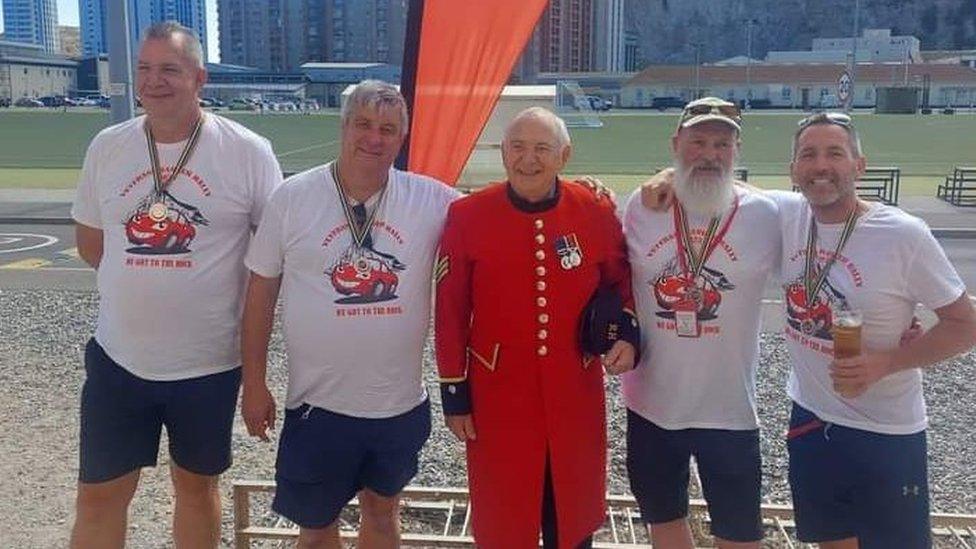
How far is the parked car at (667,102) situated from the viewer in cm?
8219

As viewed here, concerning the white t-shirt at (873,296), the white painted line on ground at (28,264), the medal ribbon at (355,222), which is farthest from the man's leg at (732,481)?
the white painted line on ground at (28,264)

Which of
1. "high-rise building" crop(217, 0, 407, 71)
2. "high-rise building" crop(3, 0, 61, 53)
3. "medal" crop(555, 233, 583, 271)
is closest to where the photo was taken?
"medal" crop(555, 233, 583, 271)

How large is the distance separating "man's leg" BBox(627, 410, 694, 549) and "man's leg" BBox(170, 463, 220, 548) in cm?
150

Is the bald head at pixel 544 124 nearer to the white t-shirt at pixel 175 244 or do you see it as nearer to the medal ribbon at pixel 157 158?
the white t-shirt at pixel 175 244

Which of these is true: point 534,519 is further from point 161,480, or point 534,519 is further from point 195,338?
point 161,480

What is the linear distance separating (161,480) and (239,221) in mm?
2096

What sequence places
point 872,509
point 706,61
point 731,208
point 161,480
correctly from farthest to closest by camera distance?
point 706,61 < point 161,480 < point 731,208 < point 872,509

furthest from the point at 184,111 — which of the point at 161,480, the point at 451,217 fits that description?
the point at 161,480

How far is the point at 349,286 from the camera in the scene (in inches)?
120

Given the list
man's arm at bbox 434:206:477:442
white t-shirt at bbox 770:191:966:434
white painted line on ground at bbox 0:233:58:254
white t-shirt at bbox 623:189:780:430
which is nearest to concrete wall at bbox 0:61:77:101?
white painted line on ground at bbox 0:233:58:254

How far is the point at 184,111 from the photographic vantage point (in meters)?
3.19

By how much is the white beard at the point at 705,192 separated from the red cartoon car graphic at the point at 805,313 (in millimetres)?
342

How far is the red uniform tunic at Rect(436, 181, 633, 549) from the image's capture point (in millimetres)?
3018

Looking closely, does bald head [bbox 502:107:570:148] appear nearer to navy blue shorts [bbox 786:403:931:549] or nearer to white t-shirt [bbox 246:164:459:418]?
white t-shirt [bbox 246:164:459:418]
